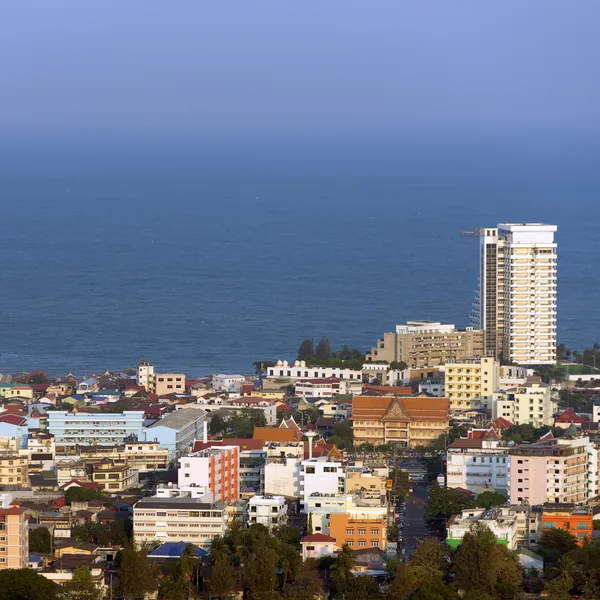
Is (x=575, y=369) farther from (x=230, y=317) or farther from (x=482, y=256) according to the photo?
(x=230, y=317)

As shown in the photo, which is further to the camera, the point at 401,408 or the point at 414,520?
the point at 401,408

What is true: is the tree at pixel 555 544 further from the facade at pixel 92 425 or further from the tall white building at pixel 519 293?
the tall white building at pixel 519 293

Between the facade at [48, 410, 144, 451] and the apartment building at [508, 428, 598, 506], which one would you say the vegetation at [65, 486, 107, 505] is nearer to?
the facade at [48, 410, 144, 451]

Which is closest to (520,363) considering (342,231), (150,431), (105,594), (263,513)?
(150,431)

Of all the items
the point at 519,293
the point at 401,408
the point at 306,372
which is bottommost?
the point at 401,408

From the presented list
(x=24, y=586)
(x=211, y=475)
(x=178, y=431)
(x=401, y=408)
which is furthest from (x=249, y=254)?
(x=24, y=586)

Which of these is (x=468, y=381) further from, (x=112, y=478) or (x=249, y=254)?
(x=249, y=254)
